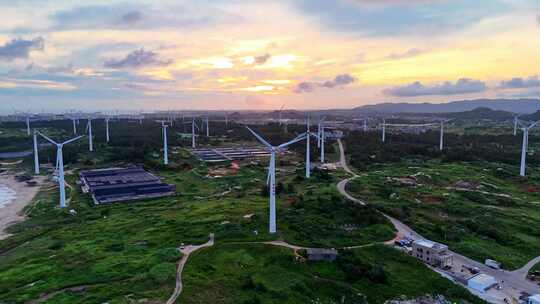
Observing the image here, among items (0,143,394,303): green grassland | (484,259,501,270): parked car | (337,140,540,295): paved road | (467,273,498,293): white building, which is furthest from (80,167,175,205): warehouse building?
(484,259,501,270): parked car

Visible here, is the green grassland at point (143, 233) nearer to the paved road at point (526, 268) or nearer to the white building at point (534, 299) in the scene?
the paved road at point (526, 268)

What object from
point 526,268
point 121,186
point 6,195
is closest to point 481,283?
point 526,268

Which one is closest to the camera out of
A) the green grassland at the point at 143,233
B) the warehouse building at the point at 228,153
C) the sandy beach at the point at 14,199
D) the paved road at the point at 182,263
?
the paved road at the point at 182,263

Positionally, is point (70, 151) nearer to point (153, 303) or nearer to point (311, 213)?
point (311, 213)

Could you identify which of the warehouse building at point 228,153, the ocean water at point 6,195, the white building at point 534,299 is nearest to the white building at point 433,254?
the white building at point 534,299

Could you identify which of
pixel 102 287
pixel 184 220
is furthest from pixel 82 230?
pixel 102 287

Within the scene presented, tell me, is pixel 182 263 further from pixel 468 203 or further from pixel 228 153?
pixel 228 153
